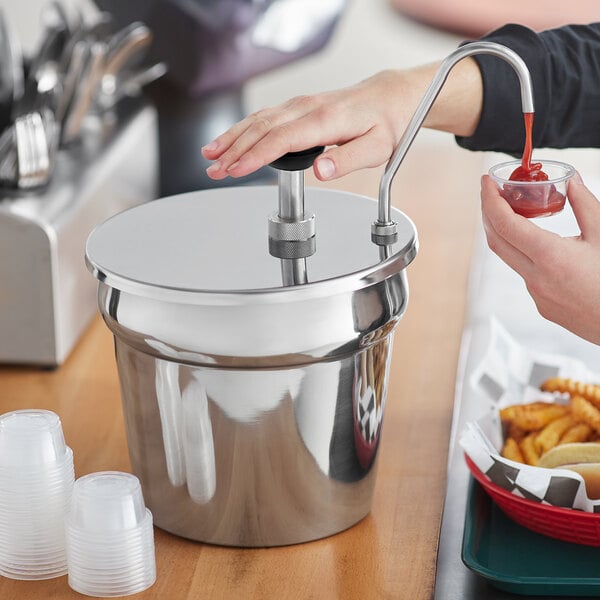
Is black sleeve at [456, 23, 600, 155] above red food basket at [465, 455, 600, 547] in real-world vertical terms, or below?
above

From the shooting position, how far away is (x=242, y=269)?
77cm

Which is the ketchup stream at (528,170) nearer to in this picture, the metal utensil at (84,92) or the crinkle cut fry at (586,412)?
the crinkle cut fry at (586,412)

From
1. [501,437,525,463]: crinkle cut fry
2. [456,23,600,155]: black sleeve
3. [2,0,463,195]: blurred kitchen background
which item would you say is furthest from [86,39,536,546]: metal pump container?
[2,0,463,195]: blurred kitchen background

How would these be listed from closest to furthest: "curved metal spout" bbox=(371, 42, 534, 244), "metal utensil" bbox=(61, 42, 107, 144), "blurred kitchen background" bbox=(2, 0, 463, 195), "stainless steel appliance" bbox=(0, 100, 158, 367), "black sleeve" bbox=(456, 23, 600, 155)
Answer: "curved metal spout" bbox=(371, 42, 534, 244), "black sleeve" bbox=(456, 23, 600, 155), "stainless steel appliance" bbox=(0, 100, 158, 367), "metal utensil" bbox=(61, 42, 107, 144), "blurred kitchen background" bbox=(2, 0, 463, 195)

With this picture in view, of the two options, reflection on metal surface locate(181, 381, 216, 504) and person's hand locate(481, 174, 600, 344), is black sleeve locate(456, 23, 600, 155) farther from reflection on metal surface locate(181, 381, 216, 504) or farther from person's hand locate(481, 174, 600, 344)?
reflection on metal surface locate(181, 381, 216, 504)

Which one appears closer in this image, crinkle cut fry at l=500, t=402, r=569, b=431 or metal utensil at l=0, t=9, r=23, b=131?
crinkle cut fry at l=500, t=402, r=569, b=431

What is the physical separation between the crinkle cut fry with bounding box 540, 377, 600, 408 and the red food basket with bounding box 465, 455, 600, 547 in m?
0.12

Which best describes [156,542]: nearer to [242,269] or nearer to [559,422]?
[242,269]

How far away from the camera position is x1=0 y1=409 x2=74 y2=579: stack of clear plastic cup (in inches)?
30.4

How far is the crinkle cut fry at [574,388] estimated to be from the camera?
3.00ft

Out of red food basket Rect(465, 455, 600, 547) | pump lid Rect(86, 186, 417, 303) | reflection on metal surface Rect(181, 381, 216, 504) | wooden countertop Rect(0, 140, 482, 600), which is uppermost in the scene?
pump lid Rect(86, 186, 417, 303)

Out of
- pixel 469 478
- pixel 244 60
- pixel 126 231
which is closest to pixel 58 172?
pixel 244 60

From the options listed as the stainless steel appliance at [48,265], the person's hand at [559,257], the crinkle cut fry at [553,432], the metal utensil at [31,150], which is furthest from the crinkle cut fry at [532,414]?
the metal utensil at [31,150]

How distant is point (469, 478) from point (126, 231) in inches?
14.0
